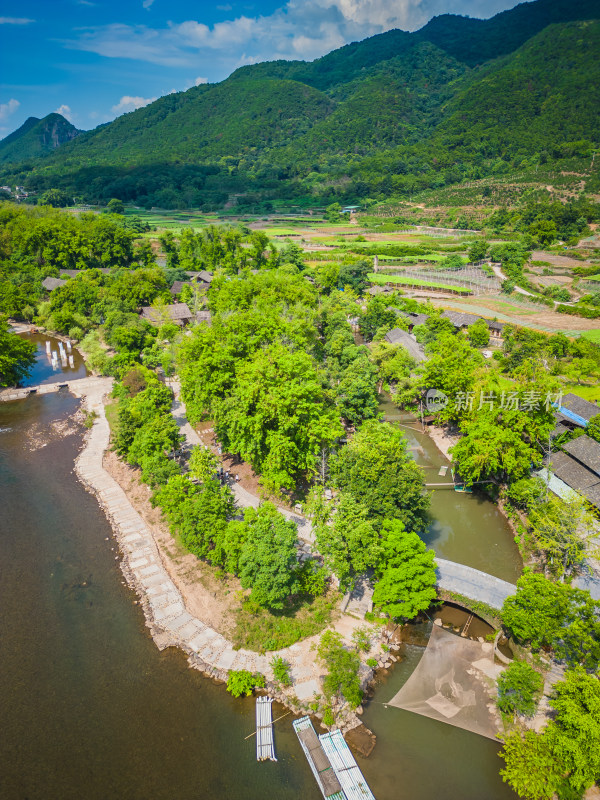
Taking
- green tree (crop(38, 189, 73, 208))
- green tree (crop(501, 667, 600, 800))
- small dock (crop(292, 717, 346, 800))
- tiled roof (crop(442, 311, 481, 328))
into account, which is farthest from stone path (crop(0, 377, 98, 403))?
green tree (crop(38, 189, 73, 208))

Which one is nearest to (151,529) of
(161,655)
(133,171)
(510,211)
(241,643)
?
(161,655)

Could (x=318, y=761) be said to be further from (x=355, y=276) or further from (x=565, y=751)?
(x=355, y=276)

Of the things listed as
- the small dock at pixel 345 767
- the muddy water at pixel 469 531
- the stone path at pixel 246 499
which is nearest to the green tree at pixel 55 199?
the stone path at pixel 246 499

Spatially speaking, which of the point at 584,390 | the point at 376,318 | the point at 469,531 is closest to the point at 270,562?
the point at 469,531

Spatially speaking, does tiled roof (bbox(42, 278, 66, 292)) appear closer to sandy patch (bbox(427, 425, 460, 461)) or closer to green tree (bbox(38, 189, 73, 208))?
sandy patch (bbox(427, 425, 460, 461))

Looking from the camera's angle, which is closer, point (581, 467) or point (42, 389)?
point (581, 467)

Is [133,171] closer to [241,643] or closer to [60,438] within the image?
[60,438]
